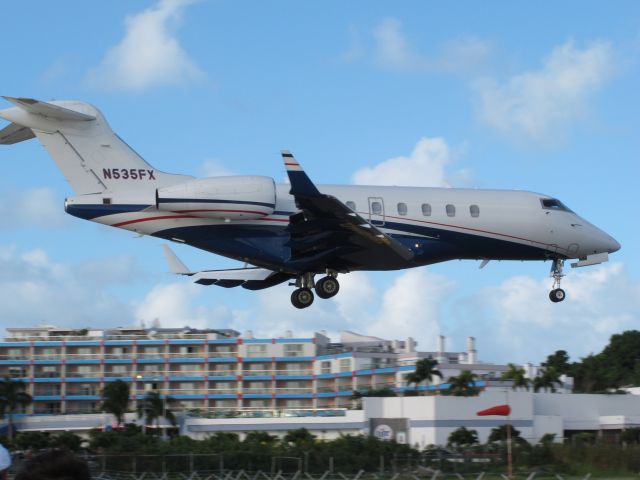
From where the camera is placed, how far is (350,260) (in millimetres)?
25219

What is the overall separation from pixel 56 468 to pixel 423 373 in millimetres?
61947

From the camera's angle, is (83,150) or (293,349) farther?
(293,349)

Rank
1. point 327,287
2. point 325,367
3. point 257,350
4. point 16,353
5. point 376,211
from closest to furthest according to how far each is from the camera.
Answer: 1. point 376,211
2. point 327,287
3. point 325,367
4. point 257,350
5. point 16,353

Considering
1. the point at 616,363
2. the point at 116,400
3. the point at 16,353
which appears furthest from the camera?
the point at 616,363

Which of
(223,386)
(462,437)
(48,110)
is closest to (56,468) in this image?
(48,110)

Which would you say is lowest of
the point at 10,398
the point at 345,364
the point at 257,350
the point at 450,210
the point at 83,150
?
the point at 10,398

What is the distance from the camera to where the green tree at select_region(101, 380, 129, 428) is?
58.0m

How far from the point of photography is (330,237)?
2423 centimetres

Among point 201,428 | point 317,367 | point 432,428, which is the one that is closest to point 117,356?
point 317,367

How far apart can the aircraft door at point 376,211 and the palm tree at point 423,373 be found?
40970 millimetres

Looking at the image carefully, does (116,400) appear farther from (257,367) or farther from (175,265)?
(175,265)

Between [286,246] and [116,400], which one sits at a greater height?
[286,246]

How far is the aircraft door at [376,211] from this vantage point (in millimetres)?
24609

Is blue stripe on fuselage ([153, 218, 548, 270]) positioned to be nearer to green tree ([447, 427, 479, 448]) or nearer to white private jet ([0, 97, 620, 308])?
white private jet ([0, 97, 620, 308])
